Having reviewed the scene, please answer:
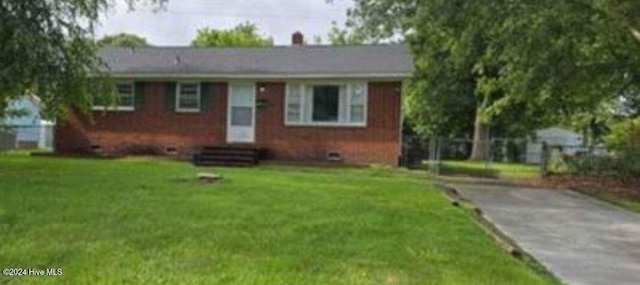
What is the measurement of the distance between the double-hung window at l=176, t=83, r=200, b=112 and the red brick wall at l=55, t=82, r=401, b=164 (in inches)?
9.2

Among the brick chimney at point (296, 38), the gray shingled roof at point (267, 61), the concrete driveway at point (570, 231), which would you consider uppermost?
the brick chimney at point (296, 38)

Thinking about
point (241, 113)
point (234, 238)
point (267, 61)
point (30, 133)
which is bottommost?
point (234, 238)

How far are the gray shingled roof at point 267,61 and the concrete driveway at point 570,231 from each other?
278 inches

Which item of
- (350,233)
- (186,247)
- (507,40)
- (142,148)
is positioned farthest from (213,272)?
(142,148)

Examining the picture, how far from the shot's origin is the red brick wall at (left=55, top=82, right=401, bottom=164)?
23.9 m

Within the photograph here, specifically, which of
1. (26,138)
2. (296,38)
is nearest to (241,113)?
(296,38)

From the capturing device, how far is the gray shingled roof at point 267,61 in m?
24.3

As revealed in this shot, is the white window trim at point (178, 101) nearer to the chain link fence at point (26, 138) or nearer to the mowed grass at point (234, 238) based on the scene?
the chain link fence at point (26, 138)

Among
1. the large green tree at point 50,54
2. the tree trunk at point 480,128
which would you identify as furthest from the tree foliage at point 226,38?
the large green tree at point 50,54

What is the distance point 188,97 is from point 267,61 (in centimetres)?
277

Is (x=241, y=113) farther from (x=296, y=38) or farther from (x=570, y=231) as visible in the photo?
(x=570, y=231)

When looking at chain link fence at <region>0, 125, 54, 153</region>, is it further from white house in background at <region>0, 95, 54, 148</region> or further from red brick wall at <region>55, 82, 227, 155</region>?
red brick wall at <region>55, 82, 227, 155</region>

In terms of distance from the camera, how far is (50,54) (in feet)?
52.9

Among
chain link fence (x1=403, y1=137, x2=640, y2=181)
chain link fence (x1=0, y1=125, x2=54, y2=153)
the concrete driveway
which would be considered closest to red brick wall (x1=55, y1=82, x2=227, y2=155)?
chain link fence (x1=0, y1=125, x2=54, y2=153)
